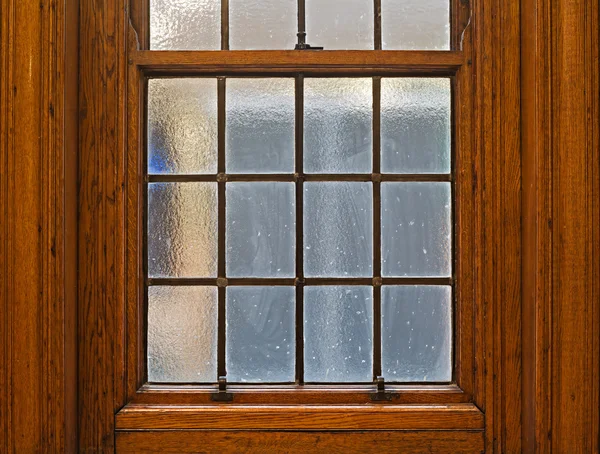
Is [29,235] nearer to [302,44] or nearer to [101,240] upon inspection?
[101,240]

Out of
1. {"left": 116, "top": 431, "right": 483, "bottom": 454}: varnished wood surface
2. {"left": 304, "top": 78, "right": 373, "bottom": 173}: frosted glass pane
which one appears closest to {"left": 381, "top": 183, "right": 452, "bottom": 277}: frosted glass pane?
{"left": 304, "top": 78, "right": 373, "bottom": 173}: frosted glass pane

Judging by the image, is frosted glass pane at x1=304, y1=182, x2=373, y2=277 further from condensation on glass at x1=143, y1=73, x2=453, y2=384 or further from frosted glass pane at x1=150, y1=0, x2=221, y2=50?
frosted glass pane at x1=150, y1=0, x2=221, y2=50

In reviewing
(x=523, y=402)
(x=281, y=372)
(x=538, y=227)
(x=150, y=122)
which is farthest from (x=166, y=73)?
(x=523, y=402)

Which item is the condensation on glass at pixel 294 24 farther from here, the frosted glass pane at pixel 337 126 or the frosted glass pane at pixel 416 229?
the frosted glass pane at pixel 416 229

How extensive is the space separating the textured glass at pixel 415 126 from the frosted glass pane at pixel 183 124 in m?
0.47

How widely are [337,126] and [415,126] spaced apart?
0.21 meters

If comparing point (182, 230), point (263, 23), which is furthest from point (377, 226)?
point (263, 23)

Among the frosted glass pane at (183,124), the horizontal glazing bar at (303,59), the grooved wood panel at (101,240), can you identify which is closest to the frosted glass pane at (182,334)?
the grooved wood panel at (101,240)

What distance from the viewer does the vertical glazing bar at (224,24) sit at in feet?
5.52

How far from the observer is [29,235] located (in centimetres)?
150

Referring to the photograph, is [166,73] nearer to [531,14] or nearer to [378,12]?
[378,12]

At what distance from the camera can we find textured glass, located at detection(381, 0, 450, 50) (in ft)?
5.53

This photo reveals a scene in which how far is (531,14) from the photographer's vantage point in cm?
155

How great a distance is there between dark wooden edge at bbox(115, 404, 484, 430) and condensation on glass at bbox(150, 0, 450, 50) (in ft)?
3.18
